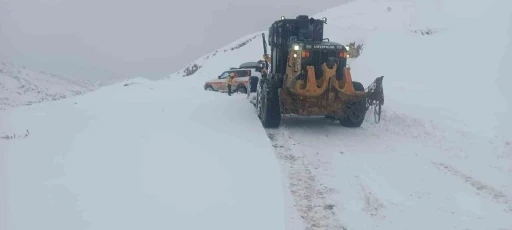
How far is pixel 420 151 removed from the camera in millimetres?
8922

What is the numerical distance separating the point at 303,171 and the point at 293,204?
5.10ft

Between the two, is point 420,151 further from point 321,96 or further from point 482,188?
point 321,96

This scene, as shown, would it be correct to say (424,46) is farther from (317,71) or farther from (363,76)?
(317,71)

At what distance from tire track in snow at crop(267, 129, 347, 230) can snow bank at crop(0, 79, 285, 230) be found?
243 millimetres

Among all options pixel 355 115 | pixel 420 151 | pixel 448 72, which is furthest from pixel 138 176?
pixel 448 72

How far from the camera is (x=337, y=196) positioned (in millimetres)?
6434

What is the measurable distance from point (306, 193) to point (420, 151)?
3.42m

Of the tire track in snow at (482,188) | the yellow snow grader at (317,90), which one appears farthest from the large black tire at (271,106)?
the tire track in snow at (482,188)

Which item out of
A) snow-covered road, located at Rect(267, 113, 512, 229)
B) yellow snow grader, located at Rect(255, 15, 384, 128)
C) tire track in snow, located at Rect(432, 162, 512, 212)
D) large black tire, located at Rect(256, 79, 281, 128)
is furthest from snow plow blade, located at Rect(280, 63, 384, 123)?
tire track in snow, located at Rect(432, 162, 512, 212)

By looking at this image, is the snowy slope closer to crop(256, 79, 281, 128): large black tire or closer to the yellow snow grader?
crop(256, 79, 281, 128): large black tire

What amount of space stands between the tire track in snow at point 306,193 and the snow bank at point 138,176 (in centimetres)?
24

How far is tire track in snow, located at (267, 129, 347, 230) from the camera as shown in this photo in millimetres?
5553

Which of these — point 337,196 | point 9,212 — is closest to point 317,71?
point 337,196

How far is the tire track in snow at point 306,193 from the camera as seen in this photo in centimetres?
555
